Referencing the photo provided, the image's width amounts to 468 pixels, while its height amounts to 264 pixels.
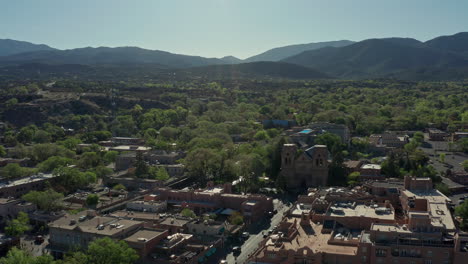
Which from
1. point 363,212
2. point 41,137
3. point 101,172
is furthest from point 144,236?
point 41,137

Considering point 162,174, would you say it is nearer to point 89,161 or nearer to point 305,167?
point 89,161

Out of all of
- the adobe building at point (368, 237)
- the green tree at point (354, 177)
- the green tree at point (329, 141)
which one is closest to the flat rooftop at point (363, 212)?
the adobe building at point (368, 237)

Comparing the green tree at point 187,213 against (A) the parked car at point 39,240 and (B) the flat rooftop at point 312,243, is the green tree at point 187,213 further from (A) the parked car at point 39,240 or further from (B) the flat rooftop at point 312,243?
(A) the parked car at point 39,240

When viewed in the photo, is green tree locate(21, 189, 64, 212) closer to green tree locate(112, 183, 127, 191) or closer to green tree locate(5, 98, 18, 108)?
green tree locate(112, 183, 127, 191)

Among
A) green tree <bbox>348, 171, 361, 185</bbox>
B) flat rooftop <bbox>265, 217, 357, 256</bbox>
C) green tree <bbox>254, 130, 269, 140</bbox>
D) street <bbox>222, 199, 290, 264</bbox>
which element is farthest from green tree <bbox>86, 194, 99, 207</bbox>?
green tree <bbox>254, 130, 269, 140</bbox>

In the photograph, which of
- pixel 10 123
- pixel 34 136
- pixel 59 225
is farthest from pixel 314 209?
pixel 10 123

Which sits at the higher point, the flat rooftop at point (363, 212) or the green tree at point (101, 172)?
the flat rooftop at point (363, 212)
